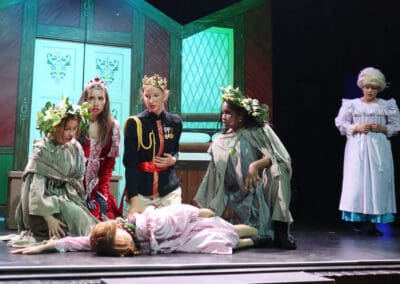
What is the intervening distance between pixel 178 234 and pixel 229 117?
102 centimetres

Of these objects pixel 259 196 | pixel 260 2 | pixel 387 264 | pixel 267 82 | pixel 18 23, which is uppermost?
pixel 260 2

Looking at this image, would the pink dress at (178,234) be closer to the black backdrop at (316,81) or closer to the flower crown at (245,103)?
the flower crown at (245,103)

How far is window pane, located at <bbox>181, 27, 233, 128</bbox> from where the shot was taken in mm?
6324

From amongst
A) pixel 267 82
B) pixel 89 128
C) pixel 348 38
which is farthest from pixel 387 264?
pixel 348 38

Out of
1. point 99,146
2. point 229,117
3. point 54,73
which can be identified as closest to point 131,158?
point 99,146

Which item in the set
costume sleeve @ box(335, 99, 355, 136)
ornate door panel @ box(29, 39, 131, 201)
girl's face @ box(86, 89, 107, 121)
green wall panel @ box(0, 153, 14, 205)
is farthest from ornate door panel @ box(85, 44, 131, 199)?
costume sleeve @ box(335, 99, 355, 136)

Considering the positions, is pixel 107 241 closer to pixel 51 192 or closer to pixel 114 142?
pixel 51 192

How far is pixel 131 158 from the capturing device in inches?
150

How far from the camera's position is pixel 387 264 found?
9.73 ft

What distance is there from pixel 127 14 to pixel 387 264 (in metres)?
4.53

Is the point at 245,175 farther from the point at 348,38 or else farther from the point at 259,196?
the point at 348,38

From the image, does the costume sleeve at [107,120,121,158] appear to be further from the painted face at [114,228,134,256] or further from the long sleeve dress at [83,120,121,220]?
the painted face at [114,228,134,256]

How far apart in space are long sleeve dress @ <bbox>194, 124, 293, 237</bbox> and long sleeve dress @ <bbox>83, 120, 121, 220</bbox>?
0.81 metres

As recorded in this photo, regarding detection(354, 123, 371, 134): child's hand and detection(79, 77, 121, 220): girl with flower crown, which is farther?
detection(354, 123, 371, 134): child's hand
